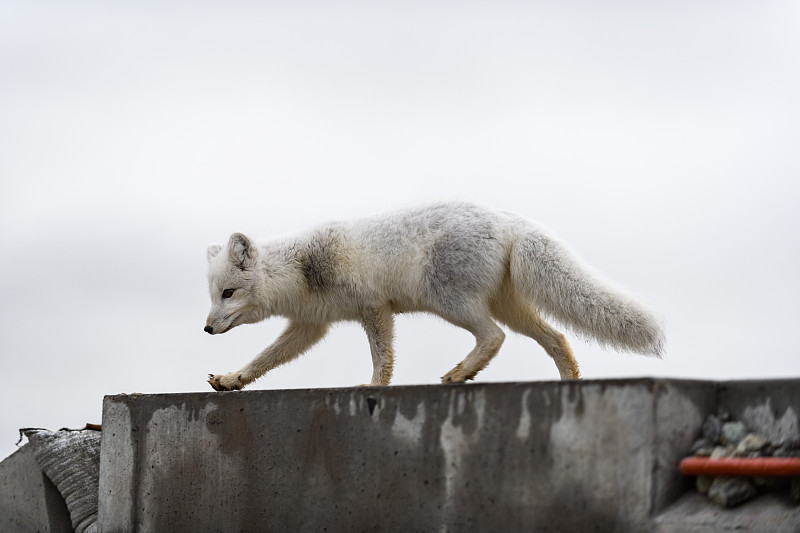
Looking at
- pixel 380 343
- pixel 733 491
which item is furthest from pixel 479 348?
pixel 733 491

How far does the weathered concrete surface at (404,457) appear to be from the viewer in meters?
3.46

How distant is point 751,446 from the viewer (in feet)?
11.0

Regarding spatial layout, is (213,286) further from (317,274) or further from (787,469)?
(787,469)

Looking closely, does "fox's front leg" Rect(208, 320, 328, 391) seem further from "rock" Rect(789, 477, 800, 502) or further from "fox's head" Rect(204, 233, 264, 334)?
"rock" Rect(789, 477, 800, 502)

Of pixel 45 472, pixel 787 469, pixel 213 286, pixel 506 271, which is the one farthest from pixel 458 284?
pixel 45 472

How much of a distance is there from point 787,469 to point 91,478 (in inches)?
167

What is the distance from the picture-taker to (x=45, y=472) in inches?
236

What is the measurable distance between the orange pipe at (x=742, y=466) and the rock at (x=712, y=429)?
140 millimetres

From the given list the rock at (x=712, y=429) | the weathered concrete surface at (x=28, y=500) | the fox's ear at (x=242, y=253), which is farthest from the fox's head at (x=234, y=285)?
the rock at (x=712, y=429)

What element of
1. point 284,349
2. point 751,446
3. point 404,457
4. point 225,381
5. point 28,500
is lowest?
point 28,500

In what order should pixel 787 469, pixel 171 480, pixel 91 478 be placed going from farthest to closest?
pixel 91 478 < pixel 171 480 < pixel 787 469

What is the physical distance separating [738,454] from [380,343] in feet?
8.14

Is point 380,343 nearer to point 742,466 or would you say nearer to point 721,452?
point 721,452

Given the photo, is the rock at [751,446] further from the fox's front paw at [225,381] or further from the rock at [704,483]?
the fox's front paw at [225,381]
